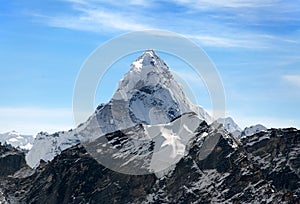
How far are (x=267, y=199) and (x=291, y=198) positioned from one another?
900 centimetres

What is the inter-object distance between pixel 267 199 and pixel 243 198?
878 cm

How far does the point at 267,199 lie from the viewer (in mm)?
192625

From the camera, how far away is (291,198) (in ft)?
608

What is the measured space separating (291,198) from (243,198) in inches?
699

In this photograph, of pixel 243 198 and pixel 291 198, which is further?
pixel 243 198

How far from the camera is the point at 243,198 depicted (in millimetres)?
199375
